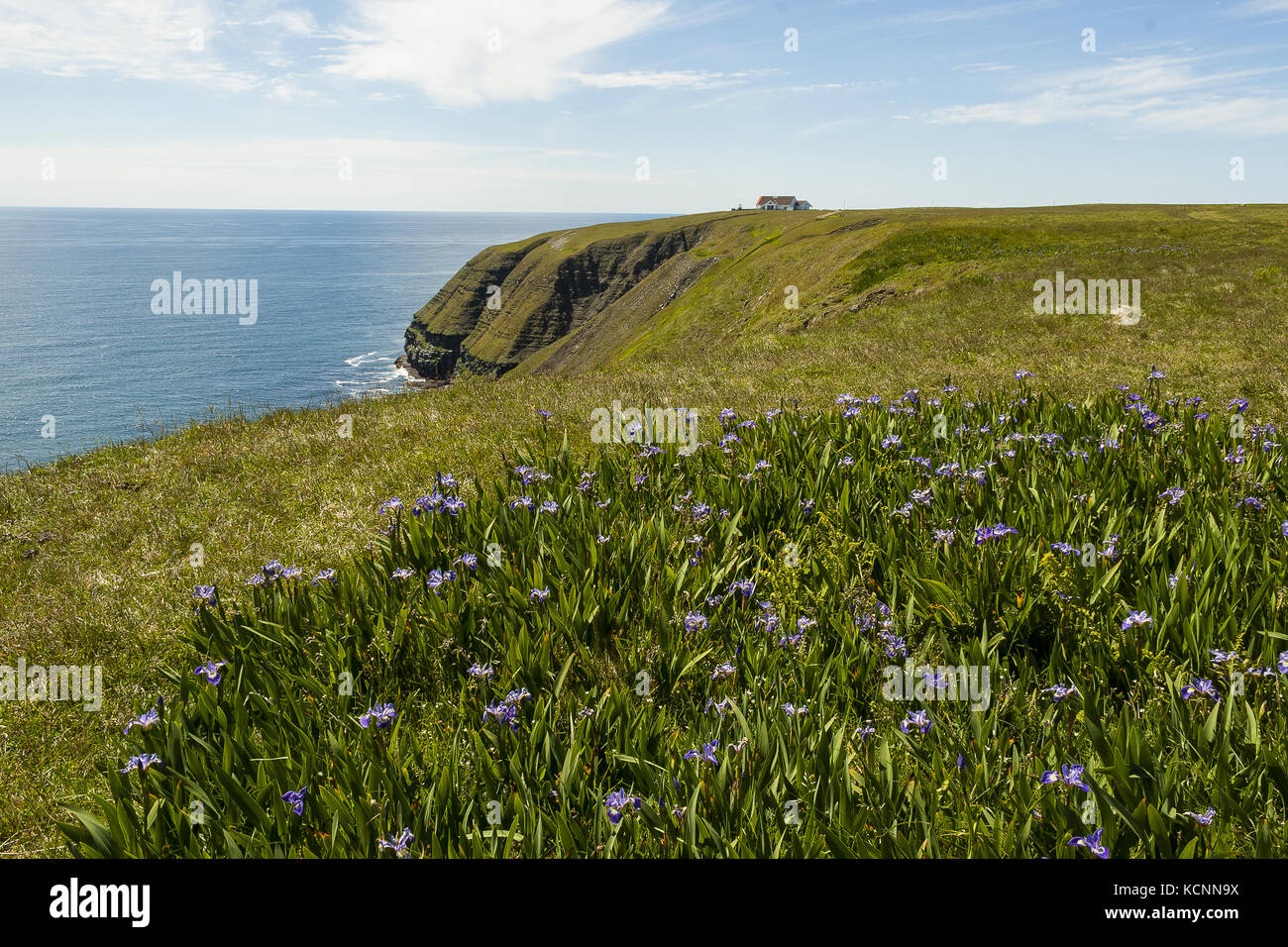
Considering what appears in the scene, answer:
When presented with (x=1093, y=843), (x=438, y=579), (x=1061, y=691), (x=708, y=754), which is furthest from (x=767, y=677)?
(x=438, y=579)

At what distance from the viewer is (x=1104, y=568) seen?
4.80 m

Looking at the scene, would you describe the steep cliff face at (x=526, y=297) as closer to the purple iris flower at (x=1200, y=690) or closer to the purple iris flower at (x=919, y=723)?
the purple iris flower at (x=919, y=723)

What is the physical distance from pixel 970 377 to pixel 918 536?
7.93m

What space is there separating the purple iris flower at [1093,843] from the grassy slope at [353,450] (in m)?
4.59

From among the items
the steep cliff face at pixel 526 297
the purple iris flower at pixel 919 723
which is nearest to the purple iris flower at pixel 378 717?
the purple iris flower at pixel 919 723

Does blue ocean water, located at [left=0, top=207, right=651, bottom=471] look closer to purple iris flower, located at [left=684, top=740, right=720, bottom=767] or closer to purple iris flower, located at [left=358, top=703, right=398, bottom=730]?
purple iris flower, located at [left=358, top=703, right=398, bottom=730]

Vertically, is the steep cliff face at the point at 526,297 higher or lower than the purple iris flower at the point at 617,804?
higher

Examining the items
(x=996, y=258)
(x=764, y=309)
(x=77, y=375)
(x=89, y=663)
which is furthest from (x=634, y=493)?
(x=77, y=375)

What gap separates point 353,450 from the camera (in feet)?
33.7

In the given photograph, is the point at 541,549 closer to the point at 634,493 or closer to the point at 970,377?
the point at 634,493

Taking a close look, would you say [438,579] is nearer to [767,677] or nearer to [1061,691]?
[767,677]

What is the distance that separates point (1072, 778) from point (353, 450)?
30.7 ft

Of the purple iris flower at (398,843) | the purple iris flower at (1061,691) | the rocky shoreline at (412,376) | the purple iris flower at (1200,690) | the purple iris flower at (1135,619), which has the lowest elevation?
the purple iris flower at (398,843)

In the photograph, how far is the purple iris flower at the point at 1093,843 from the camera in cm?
264
